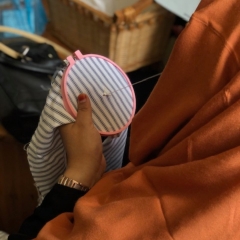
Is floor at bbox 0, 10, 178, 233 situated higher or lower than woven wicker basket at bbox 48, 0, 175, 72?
lower

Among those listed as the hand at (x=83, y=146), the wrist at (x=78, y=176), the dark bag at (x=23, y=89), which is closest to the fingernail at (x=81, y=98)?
the hand at (x=83, y=146)

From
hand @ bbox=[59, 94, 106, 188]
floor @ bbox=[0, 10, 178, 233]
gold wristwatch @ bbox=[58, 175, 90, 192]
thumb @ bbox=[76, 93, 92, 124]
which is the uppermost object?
thumb @ bbox=[76, 93, 92, 124]

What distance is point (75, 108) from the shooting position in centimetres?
69

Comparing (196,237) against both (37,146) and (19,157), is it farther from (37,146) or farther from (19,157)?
(19,157)

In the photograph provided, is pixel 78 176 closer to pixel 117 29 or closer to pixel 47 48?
pixel 47 48

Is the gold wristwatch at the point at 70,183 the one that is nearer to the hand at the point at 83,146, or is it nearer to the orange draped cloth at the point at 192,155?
the hand at the point at 83,146

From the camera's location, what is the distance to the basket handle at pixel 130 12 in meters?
1.05

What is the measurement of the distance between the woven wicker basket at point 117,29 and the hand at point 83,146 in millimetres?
460

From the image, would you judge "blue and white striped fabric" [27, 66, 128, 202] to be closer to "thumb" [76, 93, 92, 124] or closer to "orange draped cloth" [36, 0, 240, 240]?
"thumb" [76, 93, 92, 124]

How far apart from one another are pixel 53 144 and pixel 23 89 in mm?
242

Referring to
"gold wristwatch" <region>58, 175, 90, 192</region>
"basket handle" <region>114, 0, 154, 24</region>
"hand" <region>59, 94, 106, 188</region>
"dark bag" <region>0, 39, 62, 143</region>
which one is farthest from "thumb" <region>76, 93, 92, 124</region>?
"basket handle" <region>114, 0, 154, 24</region>

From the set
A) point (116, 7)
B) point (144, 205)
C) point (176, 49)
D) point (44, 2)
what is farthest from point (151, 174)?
point (44, 2)

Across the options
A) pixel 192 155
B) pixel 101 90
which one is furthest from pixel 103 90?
pixel 192 155

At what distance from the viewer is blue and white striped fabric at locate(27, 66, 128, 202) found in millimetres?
689
